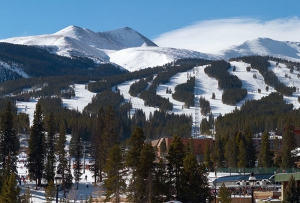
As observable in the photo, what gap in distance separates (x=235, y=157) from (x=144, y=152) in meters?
53.7

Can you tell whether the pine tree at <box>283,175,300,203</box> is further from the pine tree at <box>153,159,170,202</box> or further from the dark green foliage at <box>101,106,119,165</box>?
the dark green foliage at <box>101,106,119,165</box>

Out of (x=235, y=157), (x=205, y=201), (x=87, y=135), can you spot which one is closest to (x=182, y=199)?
(x=205, y=201)

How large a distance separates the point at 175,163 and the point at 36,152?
103ft

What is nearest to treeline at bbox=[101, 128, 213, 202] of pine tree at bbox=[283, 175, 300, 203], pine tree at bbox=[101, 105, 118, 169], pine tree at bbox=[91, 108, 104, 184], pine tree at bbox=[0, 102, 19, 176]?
pine tree at bbox=[283, 175, 300, 203]

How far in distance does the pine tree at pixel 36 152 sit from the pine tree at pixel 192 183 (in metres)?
31.5

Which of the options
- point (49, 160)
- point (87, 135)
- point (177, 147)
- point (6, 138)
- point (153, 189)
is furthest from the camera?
point (87, 135)

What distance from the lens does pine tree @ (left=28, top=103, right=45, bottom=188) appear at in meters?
77.1

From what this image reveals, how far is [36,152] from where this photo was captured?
7812cm

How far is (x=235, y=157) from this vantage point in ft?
328

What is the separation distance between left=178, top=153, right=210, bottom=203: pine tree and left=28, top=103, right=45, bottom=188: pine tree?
1241 inches

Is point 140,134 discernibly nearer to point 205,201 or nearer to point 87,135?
point 205,201

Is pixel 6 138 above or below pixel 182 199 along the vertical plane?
above

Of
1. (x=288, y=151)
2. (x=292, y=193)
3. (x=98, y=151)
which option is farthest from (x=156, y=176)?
(x=288, y=151)

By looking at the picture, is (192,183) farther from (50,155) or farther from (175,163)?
(50,155)
